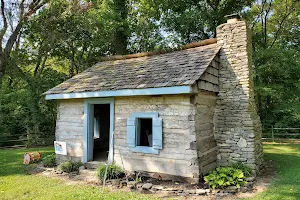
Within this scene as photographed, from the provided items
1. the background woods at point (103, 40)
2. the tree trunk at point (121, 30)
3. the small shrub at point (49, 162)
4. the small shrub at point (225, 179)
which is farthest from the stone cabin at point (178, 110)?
the tree trunk at point (121, 30)

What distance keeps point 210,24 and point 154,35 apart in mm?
4256

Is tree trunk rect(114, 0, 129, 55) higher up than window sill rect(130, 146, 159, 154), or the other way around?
tree trunk rect(114, 0, 129, 55)

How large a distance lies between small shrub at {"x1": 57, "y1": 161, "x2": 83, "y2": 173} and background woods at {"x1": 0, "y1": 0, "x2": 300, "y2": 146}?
7.37 meters

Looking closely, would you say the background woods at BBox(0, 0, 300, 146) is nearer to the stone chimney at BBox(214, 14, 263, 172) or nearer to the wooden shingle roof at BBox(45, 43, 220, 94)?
the wooden shingle roof at BBox(45, 43, 220, 94)

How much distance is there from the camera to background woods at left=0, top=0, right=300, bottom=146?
14961 millimetres

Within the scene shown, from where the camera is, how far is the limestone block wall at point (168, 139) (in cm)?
609

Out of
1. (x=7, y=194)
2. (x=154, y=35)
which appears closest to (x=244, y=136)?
Answer: (x=7, y=194)

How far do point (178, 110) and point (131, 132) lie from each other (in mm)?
1593

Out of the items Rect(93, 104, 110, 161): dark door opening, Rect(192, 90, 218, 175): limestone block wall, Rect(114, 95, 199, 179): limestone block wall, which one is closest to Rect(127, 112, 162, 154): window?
Rect(114, 95, 199, 179): limestone block wall

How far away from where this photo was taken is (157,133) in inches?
255

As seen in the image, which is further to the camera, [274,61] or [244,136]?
[274,61]

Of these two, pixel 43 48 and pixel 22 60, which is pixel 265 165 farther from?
pixel 22 60

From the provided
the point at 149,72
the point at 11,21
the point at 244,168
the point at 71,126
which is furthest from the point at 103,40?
the point at 244,168

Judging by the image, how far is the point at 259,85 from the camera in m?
15.3
